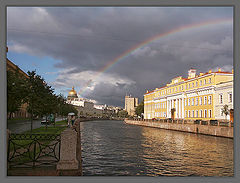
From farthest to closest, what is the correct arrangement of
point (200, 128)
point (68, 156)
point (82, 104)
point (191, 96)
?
1. point (82, 104)
2. point (191, 96)
3. point (200, 128)
4. point (68, 156)

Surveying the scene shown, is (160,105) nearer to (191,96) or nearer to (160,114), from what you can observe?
(160,114)

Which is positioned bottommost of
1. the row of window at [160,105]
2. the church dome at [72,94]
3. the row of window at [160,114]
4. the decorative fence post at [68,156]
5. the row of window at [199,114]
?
the row of window at [160,114]

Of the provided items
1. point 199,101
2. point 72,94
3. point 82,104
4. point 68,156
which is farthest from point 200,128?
point 72,94

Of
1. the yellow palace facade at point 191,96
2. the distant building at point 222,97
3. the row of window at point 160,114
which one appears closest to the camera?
the distant building at point 222,97

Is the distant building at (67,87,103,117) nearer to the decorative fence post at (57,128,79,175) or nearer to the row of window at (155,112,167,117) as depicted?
the row of window at (155,112,167,117)

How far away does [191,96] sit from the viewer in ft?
210

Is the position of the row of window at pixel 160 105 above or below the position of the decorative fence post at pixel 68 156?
below

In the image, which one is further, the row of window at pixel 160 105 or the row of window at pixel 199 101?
the row of window at pixel 160 105

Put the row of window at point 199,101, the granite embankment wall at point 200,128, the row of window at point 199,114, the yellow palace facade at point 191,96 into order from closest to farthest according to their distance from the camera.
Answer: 1. the granite embankment wall at point 200,128
2. the yellow palace facade at point 191,96
3. the row of window at point 199,114
4. the row of window at point 199,101

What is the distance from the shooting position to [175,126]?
49125 mm

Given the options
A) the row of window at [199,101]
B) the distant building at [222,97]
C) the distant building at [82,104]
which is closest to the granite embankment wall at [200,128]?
the distant building at [222,97]

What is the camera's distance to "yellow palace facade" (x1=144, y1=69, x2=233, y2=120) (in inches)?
2099

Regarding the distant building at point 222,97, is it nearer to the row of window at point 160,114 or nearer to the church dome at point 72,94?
the row of window at point 160,114

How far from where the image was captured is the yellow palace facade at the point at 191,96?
53.3 m
